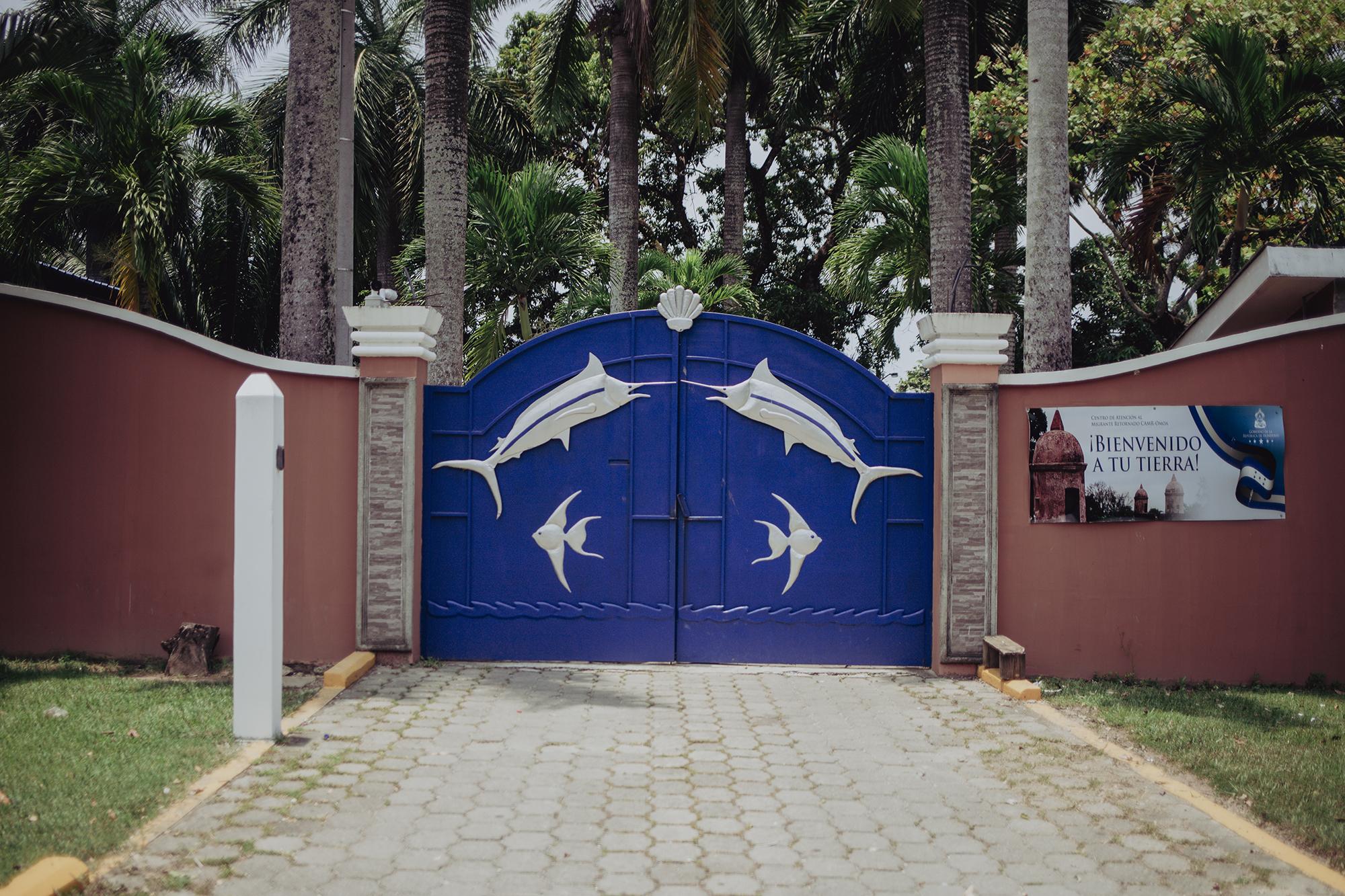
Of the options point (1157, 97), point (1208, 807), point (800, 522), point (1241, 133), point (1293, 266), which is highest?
point (1157, 97)

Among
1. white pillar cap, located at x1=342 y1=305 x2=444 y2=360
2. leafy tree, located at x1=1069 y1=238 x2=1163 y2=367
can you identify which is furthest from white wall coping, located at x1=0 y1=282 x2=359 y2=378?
leafy tree, located at x1=1069 y1=238 x2=1163 y2=367

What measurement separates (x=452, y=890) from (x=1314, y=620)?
6.10 m

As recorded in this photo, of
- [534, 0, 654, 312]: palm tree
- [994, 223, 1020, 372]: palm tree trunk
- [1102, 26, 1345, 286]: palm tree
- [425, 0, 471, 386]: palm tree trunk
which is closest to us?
[1102, 26, 1345, 286]: palm tree

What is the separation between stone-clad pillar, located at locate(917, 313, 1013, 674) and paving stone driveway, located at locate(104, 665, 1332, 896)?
740 mm

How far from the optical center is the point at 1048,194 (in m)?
10.1

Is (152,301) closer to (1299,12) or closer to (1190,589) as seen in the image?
(1190,589)

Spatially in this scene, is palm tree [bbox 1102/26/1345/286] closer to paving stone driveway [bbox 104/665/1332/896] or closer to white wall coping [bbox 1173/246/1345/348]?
white wall coping [bbox 1173/246/1345/348]

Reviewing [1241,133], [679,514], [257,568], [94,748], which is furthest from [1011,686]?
[1241,133]

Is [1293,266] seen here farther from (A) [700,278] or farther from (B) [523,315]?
(B) [523,315]

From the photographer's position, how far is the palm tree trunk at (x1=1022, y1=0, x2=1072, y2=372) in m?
9.84

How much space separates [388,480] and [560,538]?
1202mm

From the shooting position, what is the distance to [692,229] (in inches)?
1024

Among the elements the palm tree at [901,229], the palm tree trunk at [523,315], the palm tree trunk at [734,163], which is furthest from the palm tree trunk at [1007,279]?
the palm tree trunk at [523,315]

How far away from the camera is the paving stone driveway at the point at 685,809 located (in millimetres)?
4090
